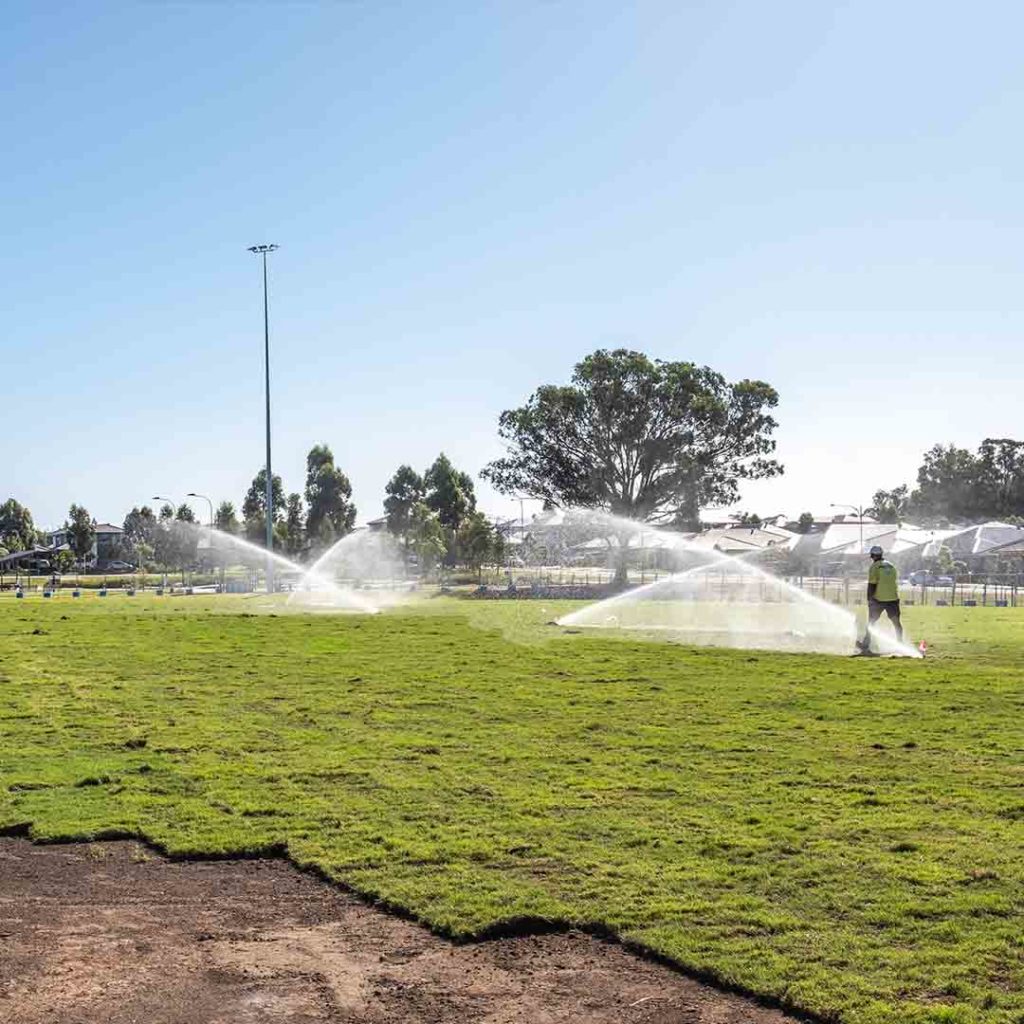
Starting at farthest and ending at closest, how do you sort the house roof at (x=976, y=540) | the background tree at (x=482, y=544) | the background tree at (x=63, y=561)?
the background tree at (x=63, y=561) → the background tree at (x=482, y=544) → the house roof at (x=976, y=540)

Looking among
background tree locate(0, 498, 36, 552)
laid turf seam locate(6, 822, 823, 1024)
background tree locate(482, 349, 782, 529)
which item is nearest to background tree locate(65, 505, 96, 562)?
background tree locate(0, 498, 36, 552)

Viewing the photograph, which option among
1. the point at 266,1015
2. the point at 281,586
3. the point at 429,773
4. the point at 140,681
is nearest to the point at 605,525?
the point at 281,586

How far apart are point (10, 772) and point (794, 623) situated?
2610 cm

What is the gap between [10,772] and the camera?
12.6 meters

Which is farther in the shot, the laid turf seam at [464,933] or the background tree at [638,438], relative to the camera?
the background tree at [638,438]

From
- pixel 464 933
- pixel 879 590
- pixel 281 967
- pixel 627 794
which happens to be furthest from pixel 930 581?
pixel 281 967

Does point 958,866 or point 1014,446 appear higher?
point 1014,446

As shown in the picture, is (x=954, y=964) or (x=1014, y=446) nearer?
(x=954, y=964)

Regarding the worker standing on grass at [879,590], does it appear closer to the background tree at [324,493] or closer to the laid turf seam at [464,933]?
the laid turf seam at [464,933]

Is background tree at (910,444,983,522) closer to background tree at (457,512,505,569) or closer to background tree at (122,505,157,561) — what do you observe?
background tree at (457,512,505,569)

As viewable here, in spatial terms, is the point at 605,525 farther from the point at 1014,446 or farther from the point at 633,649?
the point at 1014,446

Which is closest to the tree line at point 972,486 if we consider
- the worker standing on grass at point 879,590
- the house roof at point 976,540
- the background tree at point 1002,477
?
the background tree at point 1002,477

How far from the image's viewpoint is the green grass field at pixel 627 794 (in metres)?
7.30

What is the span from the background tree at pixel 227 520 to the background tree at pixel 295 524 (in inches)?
246
